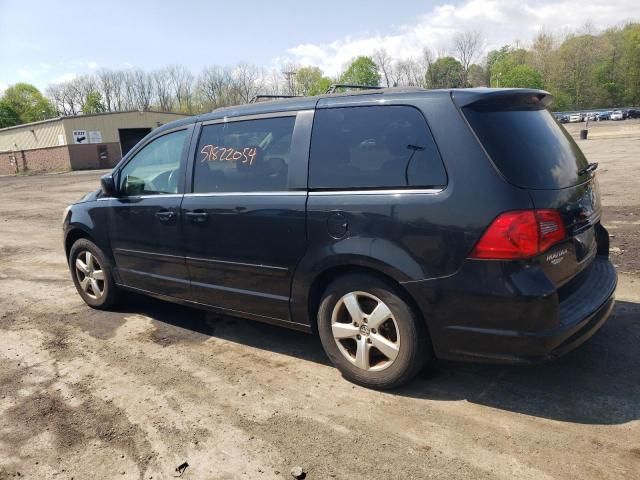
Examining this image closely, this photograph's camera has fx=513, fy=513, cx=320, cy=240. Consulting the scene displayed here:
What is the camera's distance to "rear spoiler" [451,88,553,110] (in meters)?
3.01

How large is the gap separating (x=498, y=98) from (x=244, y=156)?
1.85 m

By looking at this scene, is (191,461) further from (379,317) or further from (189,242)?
(189,242)

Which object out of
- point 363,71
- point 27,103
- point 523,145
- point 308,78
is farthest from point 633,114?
point 27,103

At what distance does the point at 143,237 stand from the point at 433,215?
9.07 ft

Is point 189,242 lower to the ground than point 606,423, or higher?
higher

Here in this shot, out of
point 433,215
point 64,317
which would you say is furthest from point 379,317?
point 64,317

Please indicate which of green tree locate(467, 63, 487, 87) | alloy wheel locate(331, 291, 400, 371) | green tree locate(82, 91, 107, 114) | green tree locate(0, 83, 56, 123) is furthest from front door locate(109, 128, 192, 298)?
green tree locate(82, 91, 107, 114)

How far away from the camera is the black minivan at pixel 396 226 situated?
281 cm

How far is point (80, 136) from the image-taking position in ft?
142

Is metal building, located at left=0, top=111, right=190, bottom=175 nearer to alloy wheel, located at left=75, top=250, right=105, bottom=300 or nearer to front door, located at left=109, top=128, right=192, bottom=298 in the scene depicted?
alloy wheel, located at left=75, top=250, right=105, bottom=300

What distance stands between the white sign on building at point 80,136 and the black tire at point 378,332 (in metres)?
45.2

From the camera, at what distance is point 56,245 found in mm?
9312

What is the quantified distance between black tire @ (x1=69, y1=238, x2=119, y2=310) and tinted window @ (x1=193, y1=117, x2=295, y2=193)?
1.64 m

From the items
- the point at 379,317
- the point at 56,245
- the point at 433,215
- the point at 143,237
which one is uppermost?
the point at 433,215
